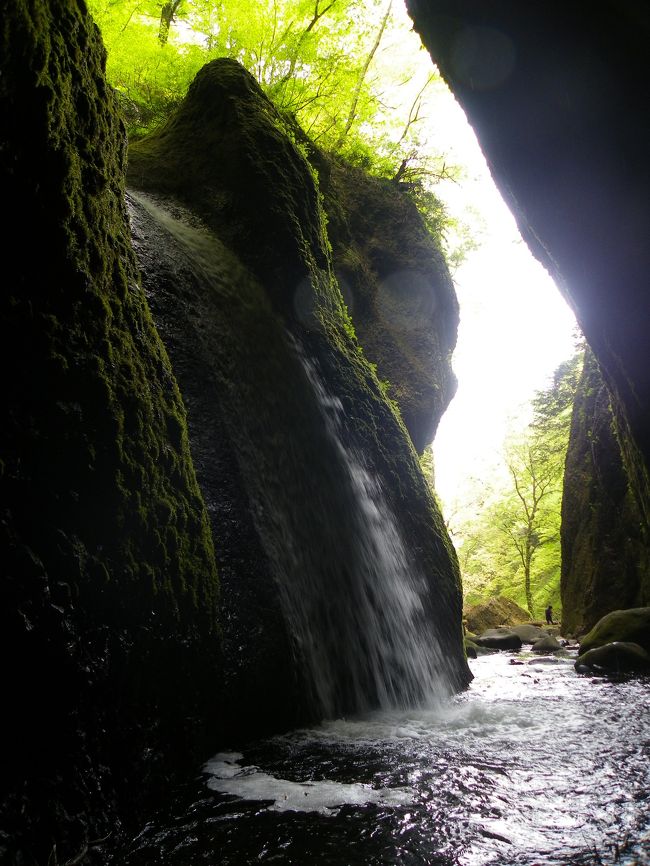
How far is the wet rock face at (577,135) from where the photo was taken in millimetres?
2822

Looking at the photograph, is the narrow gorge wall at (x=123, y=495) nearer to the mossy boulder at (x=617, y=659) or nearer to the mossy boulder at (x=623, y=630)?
the mossy boulder at (x=617, y=659)

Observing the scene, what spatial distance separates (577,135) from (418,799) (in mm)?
3977

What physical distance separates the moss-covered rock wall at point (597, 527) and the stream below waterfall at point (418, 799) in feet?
31.8

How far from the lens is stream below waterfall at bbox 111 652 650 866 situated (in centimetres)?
155

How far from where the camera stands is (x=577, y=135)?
332 centimetres

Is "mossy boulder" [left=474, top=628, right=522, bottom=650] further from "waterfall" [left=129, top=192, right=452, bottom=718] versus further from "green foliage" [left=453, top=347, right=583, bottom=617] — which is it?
"green foliage" [left=453, top=347, right=583, bottom=617]

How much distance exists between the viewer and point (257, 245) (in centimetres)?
564

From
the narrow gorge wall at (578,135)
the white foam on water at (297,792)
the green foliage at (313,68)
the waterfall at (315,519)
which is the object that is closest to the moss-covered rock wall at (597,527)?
the green foliage at (313,68)

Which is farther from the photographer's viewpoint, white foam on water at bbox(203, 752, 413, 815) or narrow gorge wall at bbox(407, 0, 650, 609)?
narrow gorge wall at bbox(407, 0, 650, 609)

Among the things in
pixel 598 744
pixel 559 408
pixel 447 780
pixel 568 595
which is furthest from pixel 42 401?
pixel 559 408

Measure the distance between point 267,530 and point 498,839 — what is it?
2.30 meters

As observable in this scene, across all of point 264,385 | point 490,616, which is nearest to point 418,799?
point 264,385

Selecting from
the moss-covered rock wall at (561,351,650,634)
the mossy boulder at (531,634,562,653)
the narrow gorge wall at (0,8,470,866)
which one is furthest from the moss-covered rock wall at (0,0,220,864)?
the moss-covered rock wall at (561,351,650,634)

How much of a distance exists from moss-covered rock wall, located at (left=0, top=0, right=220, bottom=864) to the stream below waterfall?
29 cm
